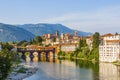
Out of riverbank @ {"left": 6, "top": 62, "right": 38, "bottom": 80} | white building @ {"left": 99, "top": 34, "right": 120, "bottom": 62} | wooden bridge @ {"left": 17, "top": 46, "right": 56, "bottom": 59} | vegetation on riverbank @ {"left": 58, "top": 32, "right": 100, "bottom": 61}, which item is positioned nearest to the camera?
riverbank @ {"left": 6, "top": 62, "right": 38, "bottom": 80}

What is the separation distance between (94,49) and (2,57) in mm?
51101

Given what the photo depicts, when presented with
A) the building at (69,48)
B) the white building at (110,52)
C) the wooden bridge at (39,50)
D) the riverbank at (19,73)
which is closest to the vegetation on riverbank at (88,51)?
the white building at (110,52)

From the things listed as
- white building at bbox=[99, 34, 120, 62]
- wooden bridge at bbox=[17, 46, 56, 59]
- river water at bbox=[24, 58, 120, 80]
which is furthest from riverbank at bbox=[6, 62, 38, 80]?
wooden bridge at bbox=[17, 46, 56, 59]

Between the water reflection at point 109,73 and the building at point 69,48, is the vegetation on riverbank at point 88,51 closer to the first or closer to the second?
the building at point 69,48

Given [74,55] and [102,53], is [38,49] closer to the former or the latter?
[74,55]

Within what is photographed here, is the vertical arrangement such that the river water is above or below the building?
below

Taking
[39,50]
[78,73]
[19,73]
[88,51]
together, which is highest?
[88,51]

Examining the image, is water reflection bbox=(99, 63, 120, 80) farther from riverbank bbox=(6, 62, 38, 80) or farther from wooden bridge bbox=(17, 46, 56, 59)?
wooden bridge bbox=(17, 46, 56, 59)

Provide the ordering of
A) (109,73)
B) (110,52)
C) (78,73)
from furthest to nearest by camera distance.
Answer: (110,52), (78,73), (109,73)

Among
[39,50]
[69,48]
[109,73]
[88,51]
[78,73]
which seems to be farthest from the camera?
[39,50]

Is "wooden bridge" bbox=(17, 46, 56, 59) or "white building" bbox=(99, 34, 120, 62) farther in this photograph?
"wooden bridge" bbox=(17, 46, 56, 59)

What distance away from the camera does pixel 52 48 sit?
104875mm

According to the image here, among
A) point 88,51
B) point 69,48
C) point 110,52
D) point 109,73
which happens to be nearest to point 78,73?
point 109,73

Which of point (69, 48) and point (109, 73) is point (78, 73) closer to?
point (109, 73)
